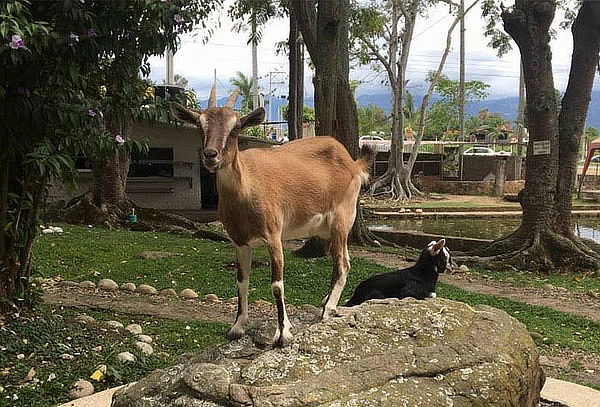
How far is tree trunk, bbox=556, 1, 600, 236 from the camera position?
10070 mm

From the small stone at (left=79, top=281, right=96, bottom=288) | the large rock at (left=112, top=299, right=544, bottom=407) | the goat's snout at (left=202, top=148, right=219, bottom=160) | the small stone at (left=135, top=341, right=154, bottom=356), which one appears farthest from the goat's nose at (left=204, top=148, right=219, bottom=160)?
the small stone at (left=79, top=281, right=96, bottom=288)

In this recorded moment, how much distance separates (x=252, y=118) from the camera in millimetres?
3113

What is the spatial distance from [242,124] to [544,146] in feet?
25.8

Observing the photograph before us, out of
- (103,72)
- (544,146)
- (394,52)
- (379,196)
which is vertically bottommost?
(379,196)

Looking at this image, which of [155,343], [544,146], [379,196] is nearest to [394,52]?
[379,196]

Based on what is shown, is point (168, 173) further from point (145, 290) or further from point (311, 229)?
point (311, 229)

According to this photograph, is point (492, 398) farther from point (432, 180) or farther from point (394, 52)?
point (432, 180)

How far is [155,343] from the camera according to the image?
18.1 feet

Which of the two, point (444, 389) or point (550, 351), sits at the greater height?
point (444, 389)

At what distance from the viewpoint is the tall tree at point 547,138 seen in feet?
32.3

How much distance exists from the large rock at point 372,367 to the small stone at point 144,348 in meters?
1.73

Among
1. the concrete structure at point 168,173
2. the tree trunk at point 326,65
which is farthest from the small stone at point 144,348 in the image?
the concrete structure at point 168,173

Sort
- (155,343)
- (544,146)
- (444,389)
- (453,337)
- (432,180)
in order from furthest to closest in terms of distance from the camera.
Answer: (432,180) < (544,146) < (155,343) < (453,337) < (444,389)

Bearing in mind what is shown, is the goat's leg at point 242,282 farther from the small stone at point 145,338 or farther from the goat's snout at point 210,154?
the small stone at point 145,338
